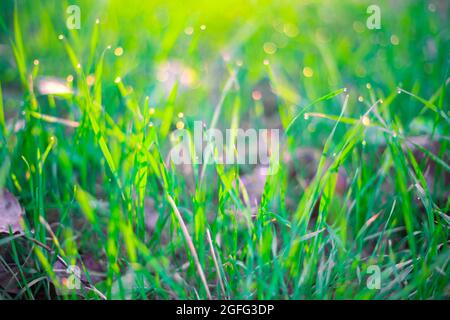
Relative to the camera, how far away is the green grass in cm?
98

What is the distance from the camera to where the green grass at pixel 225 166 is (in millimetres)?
977

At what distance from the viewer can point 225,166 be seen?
125cm

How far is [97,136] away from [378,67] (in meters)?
1.08

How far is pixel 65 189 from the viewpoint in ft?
3.85

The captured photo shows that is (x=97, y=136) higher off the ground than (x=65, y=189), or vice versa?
(x=97, y=136)

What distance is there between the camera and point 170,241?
3.50 ft
